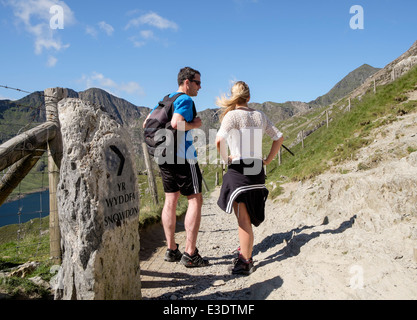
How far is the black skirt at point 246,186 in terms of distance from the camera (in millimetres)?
4152

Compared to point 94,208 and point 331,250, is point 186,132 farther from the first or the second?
point 331,250

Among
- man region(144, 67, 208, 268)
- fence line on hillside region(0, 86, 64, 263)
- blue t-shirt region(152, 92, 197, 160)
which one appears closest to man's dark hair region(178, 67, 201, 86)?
A: man region(144, 67, 208, 268)

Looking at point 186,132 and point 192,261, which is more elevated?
point 186,132

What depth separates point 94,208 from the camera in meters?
2.89

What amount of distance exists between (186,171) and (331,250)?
7.78ft

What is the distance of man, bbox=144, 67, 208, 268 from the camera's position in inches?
170

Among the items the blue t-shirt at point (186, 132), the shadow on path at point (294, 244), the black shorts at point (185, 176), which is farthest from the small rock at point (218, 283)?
the blue t-shirt at point (186, 132)

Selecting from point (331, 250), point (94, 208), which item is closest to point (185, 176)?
point (94, 208)

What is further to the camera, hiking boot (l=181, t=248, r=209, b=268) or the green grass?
the green grass

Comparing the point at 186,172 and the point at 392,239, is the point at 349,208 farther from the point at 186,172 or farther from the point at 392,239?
the point at 186,172

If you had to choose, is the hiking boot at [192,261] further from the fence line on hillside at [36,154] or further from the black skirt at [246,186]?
the fence line on hillside at [36,154]

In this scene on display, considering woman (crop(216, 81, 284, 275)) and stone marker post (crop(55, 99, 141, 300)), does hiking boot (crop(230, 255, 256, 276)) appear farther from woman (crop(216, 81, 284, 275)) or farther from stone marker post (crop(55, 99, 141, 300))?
stone marker post (crop(55, 99, 141, 300))

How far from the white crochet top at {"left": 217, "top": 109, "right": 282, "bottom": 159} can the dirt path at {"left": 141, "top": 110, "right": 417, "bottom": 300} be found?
1.65m

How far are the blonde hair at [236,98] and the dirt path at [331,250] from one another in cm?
236
